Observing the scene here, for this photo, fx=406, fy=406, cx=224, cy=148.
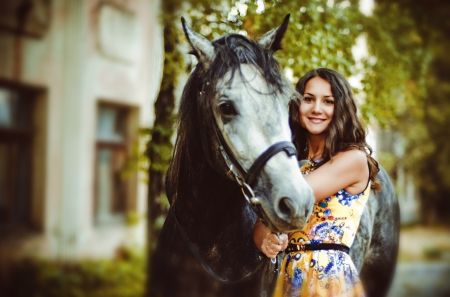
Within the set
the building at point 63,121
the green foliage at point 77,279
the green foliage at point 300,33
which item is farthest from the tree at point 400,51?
the green foliage at point 77,279

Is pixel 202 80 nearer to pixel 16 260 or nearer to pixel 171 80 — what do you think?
pixel 171 80

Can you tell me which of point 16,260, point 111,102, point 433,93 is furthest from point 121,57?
point 433,93

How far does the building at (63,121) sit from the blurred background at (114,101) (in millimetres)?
16

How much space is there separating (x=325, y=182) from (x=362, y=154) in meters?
0.22

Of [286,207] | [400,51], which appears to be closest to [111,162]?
[400,51]

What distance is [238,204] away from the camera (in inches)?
78.7

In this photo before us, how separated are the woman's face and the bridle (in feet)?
0.98

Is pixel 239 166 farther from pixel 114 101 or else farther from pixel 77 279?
pixel 114 101

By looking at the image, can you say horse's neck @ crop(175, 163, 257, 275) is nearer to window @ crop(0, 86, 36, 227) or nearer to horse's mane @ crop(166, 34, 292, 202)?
horse's mane @ crop(166, 34, 292, 202)

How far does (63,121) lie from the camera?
5.64 m

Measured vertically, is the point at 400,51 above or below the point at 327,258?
above

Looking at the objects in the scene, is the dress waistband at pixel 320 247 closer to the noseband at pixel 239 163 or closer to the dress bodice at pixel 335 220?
the dress bodice at pixel 335 220

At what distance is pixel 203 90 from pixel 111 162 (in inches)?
200

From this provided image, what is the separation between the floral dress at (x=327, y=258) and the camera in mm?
1693
